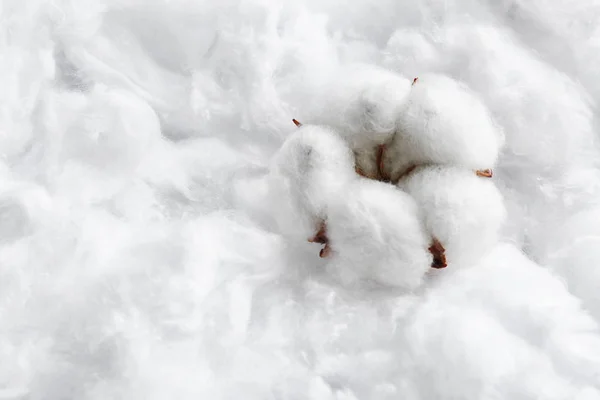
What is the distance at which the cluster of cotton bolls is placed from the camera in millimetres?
745

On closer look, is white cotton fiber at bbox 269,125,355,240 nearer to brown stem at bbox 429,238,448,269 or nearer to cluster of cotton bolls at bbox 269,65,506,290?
cluster of cotton bolls at bbox 269,65,506,290

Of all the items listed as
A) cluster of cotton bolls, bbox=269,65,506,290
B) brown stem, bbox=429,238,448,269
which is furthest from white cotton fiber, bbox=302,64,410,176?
brown stem, bbox=429,238,448,269

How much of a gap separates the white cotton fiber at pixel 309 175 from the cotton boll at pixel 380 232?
2 cm

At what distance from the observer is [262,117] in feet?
3.23

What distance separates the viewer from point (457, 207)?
737 millimetres

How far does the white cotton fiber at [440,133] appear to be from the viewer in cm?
78

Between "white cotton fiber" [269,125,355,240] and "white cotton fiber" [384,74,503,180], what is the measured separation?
75mm

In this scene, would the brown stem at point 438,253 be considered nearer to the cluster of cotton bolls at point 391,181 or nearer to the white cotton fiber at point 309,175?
the cluster of cotton bolls at point 391,181

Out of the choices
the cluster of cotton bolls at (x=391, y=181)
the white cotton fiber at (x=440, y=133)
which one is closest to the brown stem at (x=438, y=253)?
the cluster of cotton bolls at (x=391, y=181)

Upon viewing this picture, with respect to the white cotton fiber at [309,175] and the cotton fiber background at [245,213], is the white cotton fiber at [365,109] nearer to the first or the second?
the white cotton fiber at [309,175]

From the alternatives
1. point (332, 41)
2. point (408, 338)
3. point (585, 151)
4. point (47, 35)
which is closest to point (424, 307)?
point (408, 338)

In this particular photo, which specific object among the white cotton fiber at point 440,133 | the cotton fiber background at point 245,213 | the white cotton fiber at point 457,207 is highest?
the white cotton fiber at point 440,133

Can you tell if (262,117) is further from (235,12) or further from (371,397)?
(371,397)

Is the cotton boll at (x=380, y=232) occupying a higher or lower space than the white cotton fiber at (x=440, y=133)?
lower
